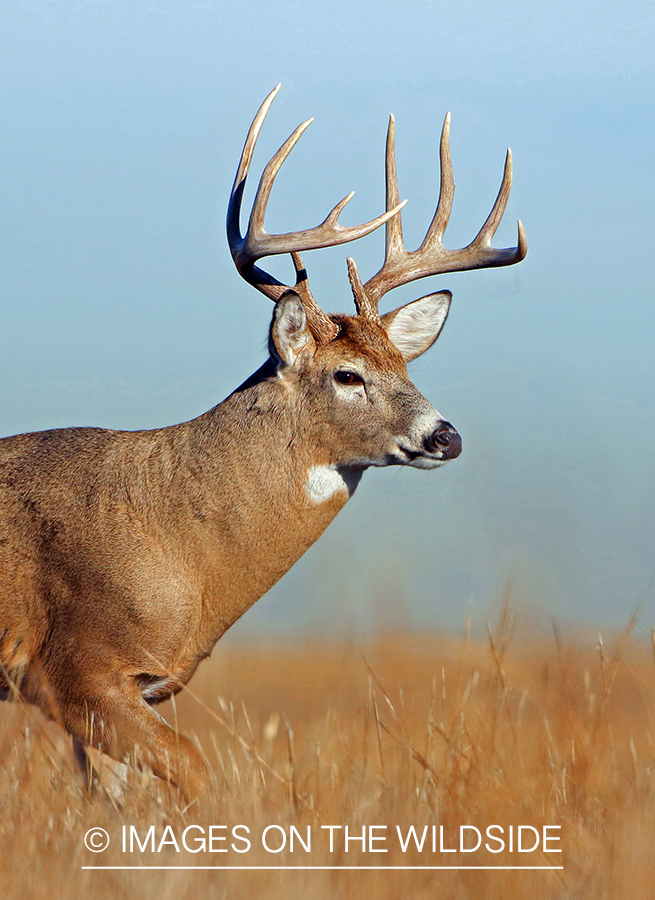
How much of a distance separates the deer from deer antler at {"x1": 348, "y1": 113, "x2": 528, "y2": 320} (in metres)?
0.64

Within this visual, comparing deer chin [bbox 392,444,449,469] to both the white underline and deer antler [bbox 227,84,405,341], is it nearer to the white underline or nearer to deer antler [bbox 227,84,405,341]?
deer antler [bbox 227,84,405,341]

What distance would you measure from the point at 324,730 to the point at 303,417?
1.65m

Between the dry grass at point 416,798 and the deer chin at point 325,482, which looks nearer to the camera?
the dry grass at point 416,798

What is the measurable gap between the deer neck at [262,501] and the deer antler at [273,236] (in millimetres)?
648

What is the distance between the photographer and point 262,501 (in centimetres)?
564

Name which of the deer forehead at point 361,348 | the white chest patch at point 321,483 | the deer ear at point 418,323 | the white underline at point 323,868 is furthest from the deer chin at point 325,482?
the white underline at point 323,868

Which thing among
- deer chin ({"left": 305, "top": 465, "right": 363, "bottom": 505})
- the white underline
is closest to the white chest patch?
deer chin ({"left": 305, "top": 465, "right": 363, "bottom": 505})

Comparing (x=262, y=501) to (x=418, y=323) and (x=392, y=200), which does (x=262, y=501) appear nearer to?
(x=418, y=323)

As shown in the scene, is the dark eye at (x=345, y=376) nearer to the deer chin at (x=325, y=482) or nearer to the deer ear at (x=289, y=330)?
the deer ear at (x=289, y=330)

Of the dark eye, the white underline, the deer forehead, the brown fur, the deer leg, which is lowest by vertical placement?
the white underline

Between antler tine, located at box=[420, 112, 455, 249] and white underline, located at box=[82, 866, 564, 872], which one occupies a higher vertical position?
antler tine, located at box=[420, 112, 455, 249]

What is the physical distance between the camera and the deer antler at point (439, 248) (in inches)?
265

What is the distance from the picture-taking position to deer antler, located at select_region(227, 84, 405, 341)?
609cm

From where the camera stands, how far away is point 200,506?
5.64 metres
